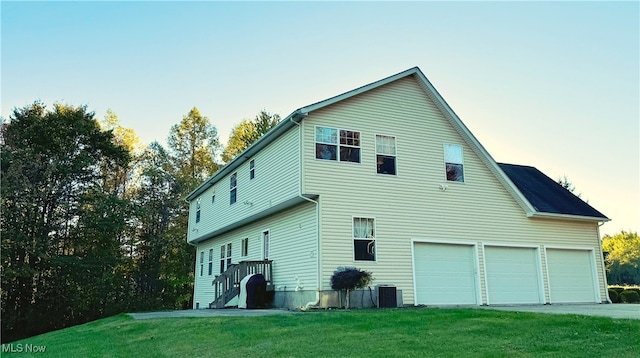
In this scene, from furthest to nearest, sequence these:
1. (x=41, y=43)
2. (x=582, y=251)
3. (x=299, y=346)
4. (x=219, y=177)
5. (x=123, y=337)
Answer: (x=219, y=177) < (x=582, y=251) < (x=41, y=43) < (x=123, y=337) < (x=299, y=346)

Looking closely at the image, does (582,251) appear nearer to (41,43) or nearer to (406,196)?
(406,196)

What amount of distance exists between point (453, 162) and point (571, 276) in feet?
19.4

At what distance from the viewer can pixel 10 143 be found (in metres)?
24.8

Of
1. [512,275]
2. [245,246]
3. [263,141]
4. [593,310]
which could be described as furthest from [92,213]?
[593,310]

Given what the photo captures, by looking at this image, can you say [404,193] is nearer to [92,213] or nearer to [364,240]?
[364,240]

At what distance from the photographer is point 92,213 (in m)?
26.5

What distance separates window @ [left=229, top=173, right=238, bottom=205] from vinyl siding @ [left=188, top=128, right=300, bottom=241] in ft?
0.75

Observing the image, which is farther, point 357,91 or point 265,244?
point 265,244

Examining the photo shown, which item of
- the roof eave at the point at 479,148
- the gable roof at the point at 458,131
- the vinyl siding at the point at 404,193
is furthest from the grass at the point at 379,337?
the roof eave at the point at 479,148

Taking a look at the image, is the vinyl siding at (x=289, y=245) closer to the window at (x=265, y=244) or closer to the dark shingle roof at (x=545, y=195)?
the window at (x=265, y=244)

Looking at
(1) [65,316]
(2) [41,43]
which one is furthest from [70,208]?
(2) [41,43]

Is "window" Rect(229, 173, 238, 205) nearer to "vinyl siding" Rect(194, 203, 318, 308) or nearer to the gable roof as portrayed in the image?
"vinyl siding" Rect(194, 203, 318, 308)

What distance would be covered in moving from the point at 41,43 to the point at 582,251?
19.2m

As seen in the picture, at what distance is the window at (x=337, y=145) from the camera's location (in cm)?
1338
